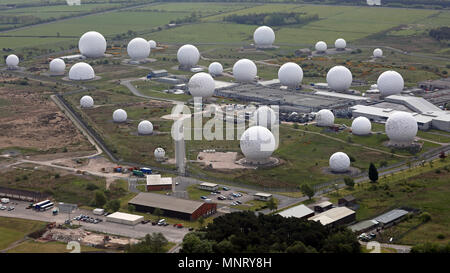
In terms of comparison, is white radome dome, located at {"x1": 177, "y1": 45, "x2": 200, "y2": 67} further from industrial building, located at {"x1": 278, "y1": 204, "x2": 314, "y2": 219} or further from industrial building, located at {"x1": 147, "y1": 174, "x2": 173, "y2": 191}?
industrial building, located at {"x1": 278, "y1": 204, "x2": 314, "y2": 219}

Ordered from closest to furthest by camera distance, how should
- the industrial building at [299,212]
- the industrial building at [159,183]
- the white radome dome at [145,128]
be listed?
the industrial building at [299,212], the industrial building at [159,183], the white radome dome at [145,128]

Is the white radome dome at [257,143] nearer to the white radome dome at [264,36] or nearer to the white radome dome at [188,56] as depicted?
the white radome dome at [188,56]

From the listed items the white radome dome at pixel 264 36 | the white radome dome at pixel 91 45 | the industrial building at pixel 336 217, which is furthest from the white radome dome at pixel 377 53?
the industrial building at pixel 336 217

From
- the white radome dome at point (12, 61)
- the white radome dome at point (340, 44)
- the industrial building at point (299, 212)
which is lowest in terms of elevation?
the industrial building at point (299, 212)

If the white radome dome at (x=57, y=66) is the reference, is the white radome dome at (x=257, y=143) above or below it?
below

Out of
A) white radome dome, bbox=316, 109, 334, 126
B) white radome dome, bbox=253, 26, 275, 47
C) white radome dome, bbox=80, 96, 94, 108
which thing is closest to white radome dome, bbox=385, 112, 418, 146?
white radome dome, bbox=316, 109, 334, 126

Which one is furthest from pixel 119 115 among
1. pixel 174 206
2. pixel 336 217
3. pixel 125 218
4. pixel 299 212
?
pixel 336 217
